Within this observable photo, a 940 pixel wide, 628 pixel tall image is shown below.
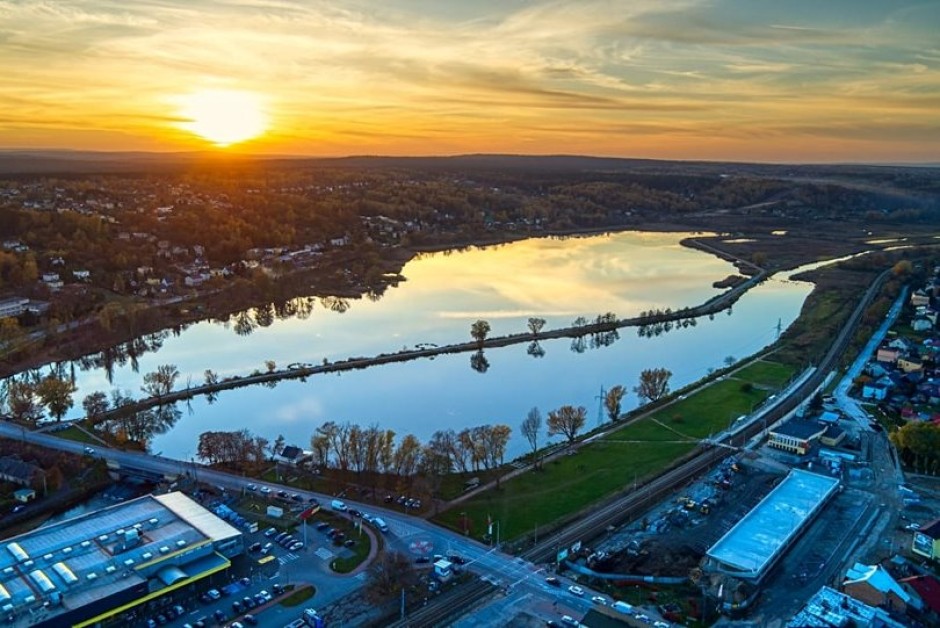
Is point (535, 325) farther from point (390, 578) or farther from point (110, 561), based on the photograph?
point (110, 561)

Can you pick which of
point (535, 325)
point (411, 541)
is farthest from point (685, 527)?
point (535, 325)

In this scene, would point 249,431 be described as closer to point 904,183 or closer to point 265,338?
point 265,338

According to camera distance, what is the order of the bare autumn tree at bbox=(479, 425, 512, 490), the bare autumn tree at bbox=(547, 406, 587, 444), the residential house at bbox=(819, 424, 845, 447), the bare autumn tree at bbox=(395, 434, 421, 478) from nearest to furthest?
1. the bare autumn tree at bbox=(395, 434, 421, 478)
2. the bare autumn tree at bbox=(479, 425, 512, 490)
3. the residential house at bbox=(819, 424, 845, 447)
4. the bare autumn tree at bbox=(547, 406, 587, 444)

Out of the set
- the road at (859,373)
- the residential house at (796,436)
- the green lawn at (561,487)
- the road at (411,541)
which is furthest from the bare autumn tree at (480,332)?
the road at (411,541)

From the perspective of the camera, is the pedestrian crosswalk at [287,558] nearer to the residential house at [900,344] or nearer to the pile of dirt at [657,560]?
the pile of dirt at [657,560]

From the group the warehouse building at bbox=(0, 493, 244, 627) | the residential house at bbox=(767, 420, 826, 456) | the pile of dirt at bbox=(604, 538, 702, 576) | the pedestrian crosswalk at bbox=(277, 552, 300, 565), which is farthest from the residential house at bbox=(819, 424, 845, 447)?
the warehouse building at bbox=(0, 493, 244, 627)

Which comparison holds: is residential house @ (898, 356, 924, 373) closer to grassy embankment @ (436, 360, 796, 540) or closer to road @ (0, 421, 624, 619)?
grassy embankment @ (436, 360, 796, 540)
